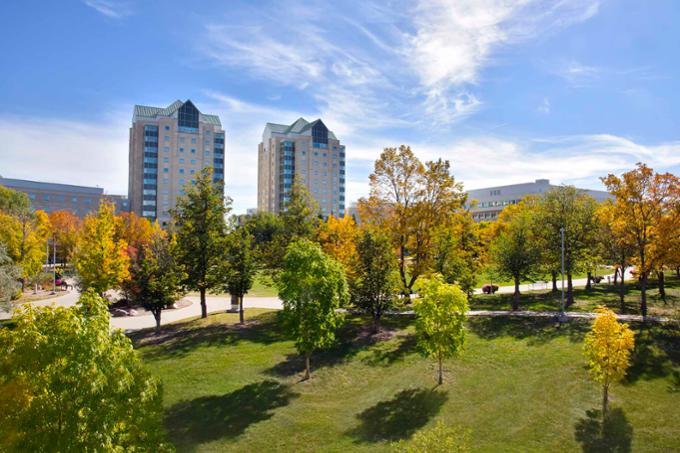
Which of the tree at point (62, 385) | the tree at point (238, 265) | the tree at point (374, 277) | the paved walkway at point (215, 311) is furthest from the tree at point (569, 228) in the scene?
the tree at point (62, 385)

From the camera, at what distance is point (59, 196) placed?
119 metres

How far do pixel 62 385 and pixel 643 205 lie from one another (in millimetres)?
35338

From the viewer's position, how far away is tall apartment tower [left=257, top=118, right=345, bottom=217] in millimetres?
127938

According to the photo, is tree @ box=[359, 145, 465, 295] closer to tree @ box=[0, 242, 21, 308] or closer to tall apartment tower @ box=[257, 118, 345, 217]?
tree @ box=[0, 242, 21, 308]

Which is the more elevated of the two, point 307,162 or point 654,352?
point 307,162

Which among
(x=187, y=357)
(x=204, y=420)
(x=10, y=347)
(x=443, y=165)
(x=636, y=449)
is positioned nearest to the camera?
(x=10, y=347)

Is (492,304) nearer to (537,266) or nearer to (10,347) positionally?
(537,266)

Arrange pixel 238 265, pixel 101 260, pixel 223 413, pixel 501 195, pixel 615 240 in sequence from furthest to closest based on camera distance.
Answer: pixel 501 195 → pixel 101 260 → pixel 615 240 → pixel 238 265 → pixel 223 413

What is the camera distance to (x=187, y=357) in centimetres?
2628

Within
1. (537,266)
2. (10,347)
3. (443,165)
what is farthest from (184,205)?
(537,266)

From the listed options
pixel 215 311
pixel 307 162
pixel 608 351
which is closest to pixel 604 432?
pixel 608 351

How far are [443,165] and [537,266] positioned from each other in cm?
1142

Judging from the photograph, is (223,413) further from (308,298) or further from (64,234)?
(64,234)

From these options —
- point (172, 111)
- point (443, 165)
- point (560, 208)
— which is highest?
point (172, 111)
